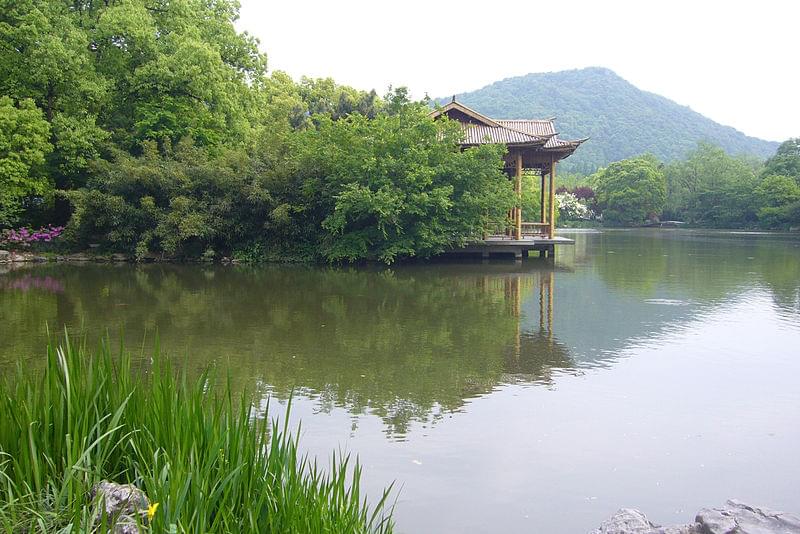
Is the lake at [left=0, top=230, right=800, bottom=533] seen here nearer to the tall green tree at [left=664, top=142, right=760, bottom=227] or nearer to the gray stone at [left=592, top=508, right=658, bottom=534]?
the gray stone at [left=592, top=508, right=658, bottom=534]

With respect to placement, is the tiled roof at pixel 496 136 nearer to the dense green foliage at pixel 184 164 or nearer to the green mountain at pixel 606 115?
the dense green foliage at pixel 184 164

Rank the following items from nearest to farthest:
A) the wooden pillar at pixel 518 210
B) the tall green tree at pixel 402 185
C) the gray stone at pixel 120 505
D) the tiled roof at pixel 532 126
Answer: the gray stone at pixel 120 505
the tall green tree at pixel 402 185
the wooden pillar at pixel 518 210
the tiled roof at pixel 532 126

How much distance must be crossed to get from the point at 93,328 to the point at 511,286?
8.42 m

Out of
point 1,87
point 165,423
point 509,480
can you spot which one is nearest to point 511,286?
point 509,480

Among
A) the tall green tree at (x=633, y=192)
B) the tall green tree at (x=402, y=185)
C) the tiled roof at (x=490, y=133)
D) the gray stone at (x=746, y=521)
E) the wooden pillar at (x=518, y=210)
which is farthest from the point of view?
the tall green tree at (x=633, y=192)

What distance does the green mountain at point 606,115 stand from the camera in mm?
103125

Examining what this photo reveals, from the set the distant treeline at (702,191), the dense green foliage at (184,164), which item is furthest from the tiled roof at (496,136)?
the distant treeline at (702,191)

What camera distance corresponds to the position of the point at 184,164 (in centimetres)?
1872

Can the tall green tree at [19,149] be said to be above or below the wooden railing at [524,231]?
above

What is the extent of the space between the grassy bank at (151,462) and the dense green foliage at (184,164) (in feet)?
46.8

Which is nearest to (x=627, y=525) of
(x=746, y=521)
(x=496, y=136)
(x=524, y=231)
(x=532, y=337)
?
(x=746, y=521)

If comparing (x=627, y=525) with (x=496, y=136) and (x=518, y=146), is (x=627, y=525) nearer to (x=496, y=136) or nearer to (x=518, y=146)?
(x=518, y=146)

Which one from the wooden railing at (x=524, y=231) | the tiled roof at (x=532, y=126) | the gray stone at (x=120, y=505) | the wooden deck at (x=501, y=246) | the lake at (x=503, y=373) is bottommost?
the lake at (x=503, y=373)

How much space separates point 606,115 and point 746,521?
395 feet
